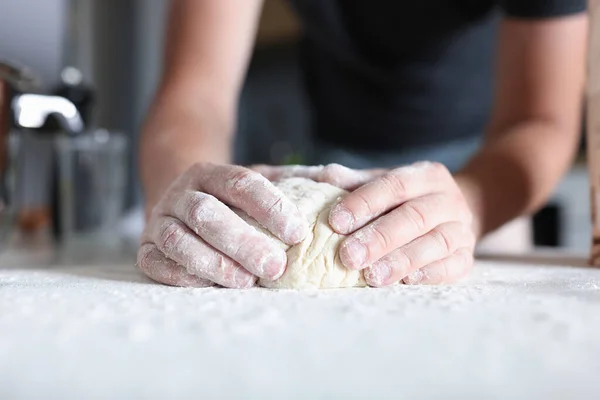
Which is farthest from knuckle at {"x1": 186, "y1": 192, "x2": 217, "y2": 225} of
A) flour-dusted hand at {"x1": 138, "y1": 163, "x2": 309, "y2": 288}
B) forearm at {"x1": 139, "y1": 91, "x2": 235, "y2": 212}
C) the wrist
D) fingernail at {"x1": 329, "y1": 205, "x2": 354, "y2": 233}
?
the wrist

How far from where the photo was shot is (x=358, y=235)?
1.91 ft

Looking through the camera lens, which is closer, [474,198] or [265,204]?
[265,204]

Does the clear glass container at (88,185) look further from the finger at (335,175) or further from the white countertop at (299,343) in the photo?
the white countertop at (299,343)

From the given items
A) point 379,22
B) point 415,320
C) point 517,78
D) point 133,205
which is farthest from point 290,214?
point 133,205

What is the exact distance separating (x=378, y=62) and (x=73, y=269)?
2.91 ft

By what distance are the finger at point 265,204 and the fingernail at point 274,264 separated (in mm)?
26

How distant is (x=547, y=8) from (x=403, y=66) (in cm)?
45

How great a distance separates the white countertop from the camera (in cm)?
32

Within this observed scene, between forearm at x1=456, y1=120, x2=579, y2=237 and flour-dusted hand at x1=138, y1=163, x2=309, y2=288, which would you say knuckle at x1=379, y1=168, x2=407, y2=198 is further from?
forearm at x1=456, y1=120, x2=579, y2=237

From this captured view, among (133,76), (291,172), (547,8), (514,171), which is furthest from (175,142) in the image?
(133,76)

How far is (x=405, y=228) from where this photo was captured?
0.60 metres

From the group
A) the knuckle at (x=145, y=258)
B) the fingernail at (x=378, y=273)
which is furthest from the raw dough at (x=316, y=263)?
the knuckle at (x=145, y=258)

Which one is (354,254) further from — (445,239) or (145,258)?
(145,258)

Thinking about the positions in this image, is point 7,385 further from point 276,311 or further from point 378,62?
point 378,62
